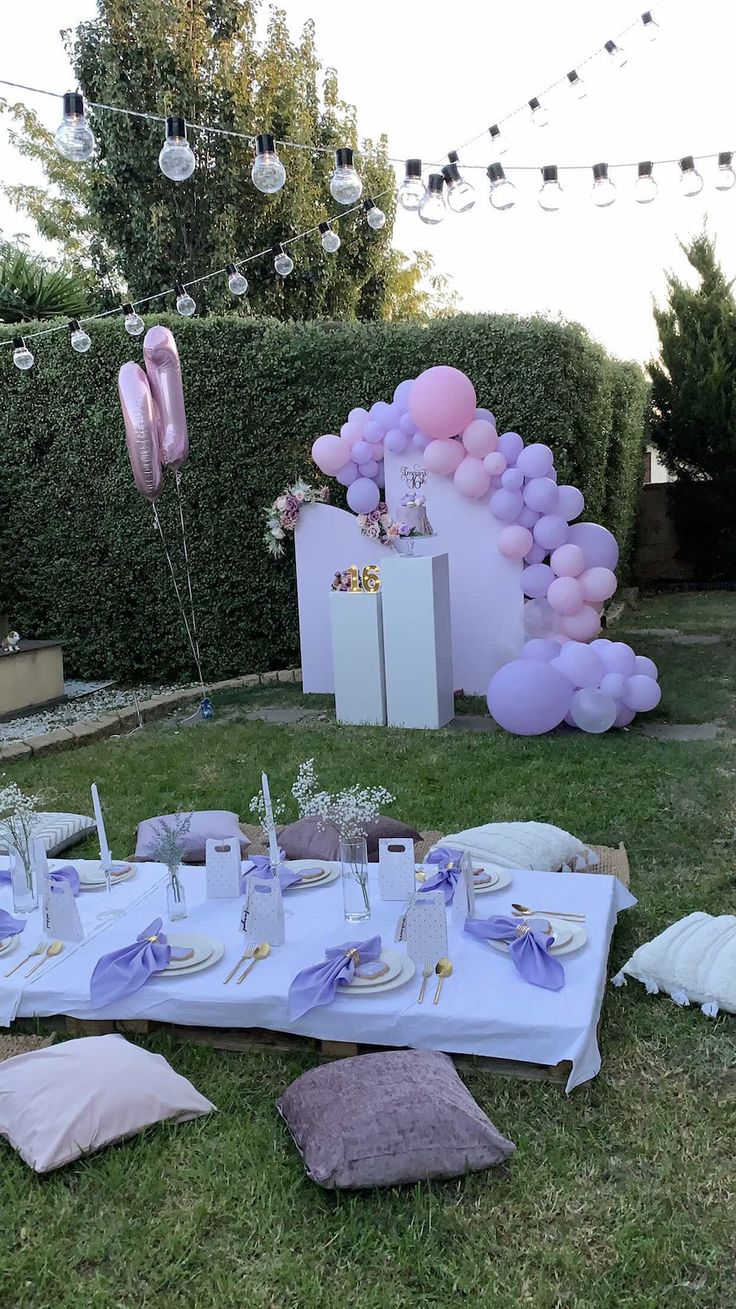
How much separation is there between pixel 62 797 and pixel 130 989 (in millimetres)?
2707

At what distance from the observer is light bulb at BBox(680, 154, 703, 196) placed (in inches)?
177

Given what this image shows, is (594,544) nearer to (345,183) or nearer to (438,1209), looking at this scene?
(345,183)

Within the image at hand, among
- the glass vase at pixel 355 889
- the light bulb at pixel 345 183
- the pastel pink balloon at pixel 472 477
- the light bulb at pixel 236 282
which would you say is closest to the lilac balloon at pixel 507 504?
the pastel pink balloon at pixel 472 477

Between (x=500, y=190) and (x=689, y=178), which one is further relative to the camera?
(x=689, y=178)

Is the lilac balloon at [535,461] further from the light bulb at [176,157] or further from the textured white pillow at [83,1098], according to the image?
the textured white pillow at [83,1098]

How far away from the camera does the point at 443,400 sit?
6129 millimetres

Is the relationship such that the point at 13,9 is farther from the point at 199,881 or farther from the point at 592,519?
the point at 199,881

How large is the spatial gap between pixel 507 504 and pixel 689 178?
7.28 ft

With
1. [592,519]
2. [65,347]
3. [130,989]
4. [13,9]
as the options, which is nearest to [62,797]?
[130,989]

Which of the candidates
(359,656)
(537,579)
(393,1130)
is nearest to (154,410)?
(359,656)

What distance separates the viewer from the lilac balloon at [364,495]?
6.85m

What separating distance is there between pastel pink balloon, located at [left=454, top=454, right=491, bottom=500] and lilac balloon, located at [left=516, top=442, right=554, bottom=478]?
25 centimetres

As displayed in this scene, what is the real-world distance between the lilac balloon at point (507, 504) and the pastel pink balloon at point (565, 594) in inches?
20.3

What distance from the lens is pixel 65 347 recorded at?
7.61 m
